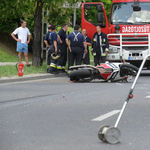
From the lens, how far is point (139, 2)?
18.3 metres

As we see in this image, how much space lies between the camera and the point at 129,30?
1797cm

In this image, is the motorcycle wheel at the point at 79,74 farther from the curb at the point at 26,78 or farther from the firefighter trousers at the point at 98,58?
the firefighter trousers at the point at 98,58

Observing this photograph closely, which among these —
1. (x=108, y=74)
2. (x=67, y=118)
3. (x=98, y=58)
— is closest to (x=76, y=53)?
(x=98, y=58)

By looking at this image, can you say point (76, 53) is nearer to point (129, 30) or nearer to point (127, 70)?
point (129, 30)

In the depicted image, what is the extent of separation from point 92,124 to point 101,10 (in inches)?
449

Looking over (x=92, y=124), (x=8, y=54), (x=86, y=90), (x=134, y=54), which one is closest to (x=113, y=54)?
(x=134, y=54)

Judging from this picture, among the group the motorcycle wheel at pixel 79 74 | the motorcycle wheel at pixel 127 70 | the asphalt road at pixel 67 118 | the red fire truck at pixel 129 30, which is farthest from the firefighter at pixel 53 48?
the motorcycle wheel at pixel 127 70

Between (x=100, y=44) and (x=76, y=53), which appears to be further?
(x=100, y=44)

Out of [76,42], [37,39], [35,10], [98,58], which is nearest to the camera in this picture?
[76,42]

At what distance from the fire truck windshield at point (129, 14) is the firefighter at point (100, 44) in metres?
0.83

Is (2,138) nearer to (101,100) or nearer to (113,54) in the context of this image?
(101,100)

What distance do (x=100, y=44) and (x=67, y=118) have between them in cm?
1073

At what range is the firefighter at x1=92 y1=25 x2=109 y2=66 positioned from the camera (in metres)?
17.8

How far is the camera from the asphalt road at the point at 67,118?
558cm
